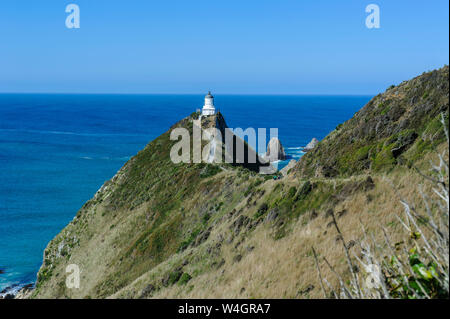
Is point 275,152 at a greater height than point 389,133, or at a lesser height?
lesser

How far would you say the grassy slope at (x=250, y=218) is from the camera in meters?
17.8

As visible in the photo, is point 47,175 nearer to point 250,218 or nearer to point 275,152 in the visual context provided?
point 275,152

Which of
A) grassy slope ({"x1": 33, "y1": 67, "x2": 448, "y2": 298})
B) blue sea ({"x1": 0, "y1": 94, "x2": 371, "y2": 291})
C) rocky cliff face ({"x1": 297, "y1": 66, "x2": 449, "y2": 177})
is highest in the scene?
rocky cliff face ({"x1": 297, "y1": 66, "x2": 449, "y2": 177})

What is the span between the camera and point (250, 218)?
2659cm

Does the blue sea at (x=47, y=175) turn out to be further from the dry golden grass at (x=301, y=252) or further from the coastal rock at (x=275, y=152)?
the dry golden grass at (x=301, y=252)

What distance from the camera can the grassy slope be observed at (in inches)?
699

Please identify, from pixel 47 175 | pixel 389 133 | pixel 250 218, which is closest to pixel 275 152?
pixel 47 175

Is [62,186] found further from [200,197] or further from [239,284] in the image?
[239,284]

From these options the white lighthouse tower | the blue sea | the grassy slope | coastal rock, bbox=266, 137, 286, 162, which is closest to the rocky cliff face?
the grassy slope

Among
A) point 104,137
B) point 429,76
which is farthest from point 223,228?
point 104,137

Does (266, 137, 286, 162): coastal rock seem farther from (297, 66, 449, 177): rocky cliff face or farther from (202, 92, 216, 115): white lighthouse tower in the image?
(297, 66, 449, 177): rocky cliff face

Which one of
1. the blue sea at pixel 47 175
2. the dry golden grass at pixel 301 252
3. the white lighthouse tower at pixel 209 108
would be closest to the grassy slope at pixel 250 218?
the dry golden grass at pixel 301 252

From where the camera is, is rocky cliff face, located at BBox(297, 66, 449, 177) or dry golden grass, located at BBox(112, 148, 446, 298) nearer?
dry golden grass, located at BBox(112, 148, 446, 298)

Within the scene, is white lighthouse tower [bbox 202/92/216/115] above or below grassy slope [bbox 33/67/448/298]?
above
